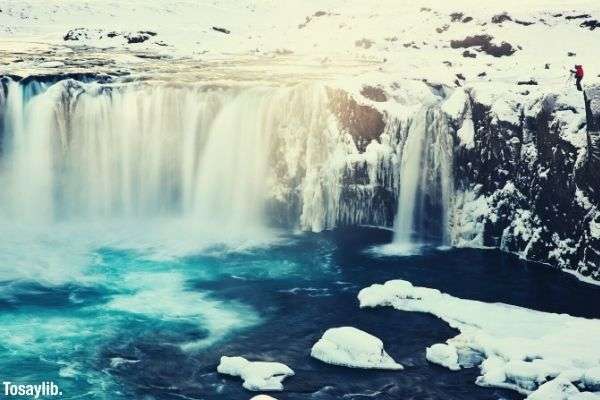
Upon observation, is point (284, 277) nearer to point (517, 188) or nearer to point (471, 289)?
point (471, 289)

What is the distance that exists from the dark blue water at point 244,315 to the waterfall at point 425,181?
125 cm

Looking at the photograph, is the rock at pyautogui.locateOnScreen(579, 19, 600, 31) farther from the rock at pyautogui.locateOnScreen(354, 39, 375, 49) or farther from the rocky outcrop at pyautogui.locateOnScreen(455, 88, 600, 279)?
the rocky outcrop at pyautogui.locateOnScreen(455, 88, 600, 279)

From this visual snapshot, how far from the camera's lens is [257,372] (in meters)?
20.7

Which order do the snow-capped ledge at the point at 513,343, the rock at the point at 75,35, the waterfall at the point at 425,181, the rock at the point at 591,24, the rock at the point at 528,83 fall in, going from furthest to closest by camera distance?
the rock at the point at 75,35
the rock at the point at 591,24
the rock at the point at 528,83
the waterfall at the point at 425,181
the snow-capped ledge at the point at 513,343

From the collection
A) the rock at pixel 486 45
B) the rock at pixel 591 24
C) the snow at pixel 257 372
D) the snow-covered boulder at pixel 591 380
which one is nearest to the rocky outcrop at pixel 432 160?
the snow-covered boulder at pixel 591 380

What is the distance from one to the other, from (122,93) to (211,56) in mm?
15933

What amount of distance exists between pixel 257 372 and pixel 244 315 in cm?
447

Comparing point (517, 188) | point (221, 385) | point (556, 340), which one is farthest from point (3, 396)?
point (517, 188)

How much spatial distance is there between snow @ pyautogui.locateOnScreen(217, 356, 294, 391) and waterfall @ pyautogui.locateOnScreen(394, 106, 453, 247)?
1210 cm

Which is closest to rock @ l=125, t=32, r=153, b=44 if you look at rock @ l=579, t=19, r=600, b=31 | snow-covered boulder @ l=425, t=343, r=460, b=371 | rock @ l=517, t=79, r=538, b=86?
rock @ l=579, t=19, r=600, b=31

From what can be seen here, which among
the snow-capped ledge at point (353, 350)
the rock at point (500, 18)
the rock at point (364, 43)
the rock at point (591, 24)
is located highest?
the rock at point (500, 18)

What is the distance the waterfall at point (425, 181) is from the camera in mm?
32156

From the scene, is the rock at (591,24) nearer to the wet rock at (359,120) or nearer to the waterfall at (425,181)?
the waterfall at (425,181)

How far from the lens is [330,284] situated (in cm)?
2767
